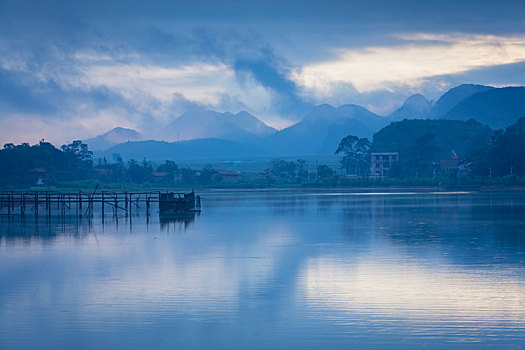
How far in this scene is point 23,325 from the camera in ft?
57.6

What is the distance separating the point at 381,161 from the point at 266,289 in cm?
12934

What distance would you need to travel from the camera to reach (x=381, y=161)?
149 meters

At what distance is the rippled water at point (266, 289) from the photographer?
16.1 m

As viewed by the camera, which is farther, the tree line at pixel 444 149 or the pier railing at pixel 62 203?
the tree line at pixel 444 149

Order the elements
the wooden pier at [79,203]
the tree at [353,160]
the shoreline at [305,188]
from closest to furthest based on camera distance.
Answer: the wooden pier at [79,203] < the shoreline at [305,188] < the tree at [353,160]

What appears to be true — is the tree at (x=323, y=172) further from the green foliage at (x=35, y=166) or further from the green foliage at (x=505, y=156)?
the green foliage at (x=35, y=166)

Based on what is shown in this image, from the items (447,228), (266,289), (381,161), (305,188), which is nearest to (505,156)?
(305,188)

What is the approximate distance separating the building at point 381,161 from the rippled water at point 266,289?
10670cm

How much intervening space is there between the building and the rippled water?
10670 centimetres

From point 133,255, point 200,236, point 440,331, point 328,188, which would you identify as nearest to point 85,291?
point 133,255

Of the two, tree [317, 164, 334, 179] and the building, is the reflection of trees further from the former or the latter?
the building

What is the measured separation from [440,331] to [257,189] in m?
119

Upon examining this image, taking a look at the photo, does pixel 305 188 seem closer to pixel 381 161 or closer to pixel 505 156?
pixel 381 161

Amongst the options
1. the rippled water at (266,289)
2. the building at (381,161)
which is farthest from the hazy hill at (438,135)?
the rippled water at (266,289)
